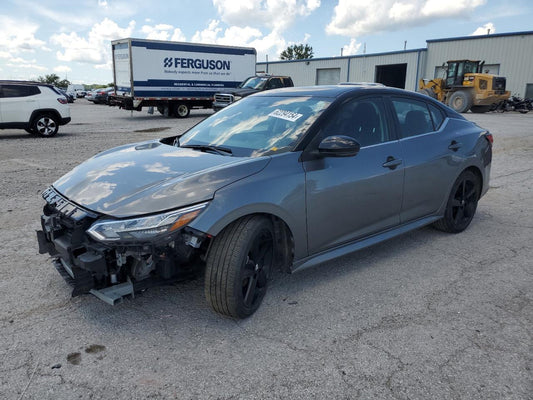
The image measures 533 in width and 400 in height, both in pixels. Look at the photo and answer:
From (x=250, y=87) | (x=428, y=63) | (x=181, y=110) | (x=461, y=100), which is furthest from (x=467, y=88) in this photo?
(x=181, y=110)

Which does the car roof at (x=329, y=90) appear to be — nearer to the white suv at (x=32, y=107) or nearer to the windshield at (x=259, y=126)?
the windshield at (x=259, y=126)

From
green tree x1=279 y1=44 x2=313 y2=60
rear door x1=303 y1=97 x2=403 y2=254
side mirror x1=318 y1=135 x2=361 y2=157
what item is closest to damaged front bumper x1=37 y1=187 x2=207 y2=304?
rear door x1=303 y1=97 x2=403 y2=254

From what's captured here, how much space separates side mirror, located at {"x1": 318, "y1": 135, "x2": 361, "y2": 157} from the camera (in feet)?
10.3

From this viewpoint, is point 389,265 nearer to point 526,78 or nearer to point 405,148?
point 405,148

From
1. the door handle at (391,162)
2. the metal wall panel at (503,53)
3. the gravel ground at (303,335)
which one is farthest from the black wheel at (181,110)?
the metal wall panel at (503,53)

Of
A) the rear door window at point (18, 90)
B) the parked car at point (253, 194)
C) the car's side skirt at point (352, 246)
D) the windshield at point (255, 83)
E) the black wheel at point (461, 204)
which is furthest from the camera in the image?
the windshield at point (255, 83)

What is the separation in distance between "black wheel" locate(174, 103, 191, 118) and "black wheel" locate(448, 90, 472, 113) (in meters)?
15.1

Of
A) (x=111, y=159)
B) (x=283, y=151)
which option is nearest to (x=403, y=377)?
(x=283, y=151)

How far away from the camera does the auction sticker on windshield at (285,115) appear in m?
3.54

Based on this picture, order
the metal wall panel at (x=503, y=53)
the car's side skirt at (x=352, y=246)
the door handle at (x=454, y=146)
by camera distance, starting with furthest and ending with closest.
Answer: the metal wall panel at (x=503, y=53) < the door handle at (x=454, y=146) < the car's side skirt at (x=352, y=246)

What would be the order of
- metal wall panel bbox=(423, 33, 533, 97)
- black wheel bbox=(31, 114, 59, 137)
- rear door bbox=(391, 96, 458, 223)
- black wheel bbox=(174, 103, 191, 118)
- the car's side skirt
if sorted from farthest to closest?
metal wall panel bbox=(423, 33, 533, 97) < black wheel bbox=(174, 103, 191, 118) < black wheel bbox=(31, 114, 59, 137) < rear door bbox=(391, 96, 458, 223) < the car's side skirt

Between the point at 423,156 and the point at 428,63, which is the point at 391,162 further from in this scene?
the point at 428,63

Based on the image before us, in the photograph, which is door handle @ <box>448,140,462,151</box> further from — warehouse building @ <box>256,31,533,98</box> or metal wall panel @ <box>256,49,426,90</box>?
metal wall panel @ <box>256,49,426,90</box>

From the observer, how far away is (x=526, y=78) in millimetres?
32656
